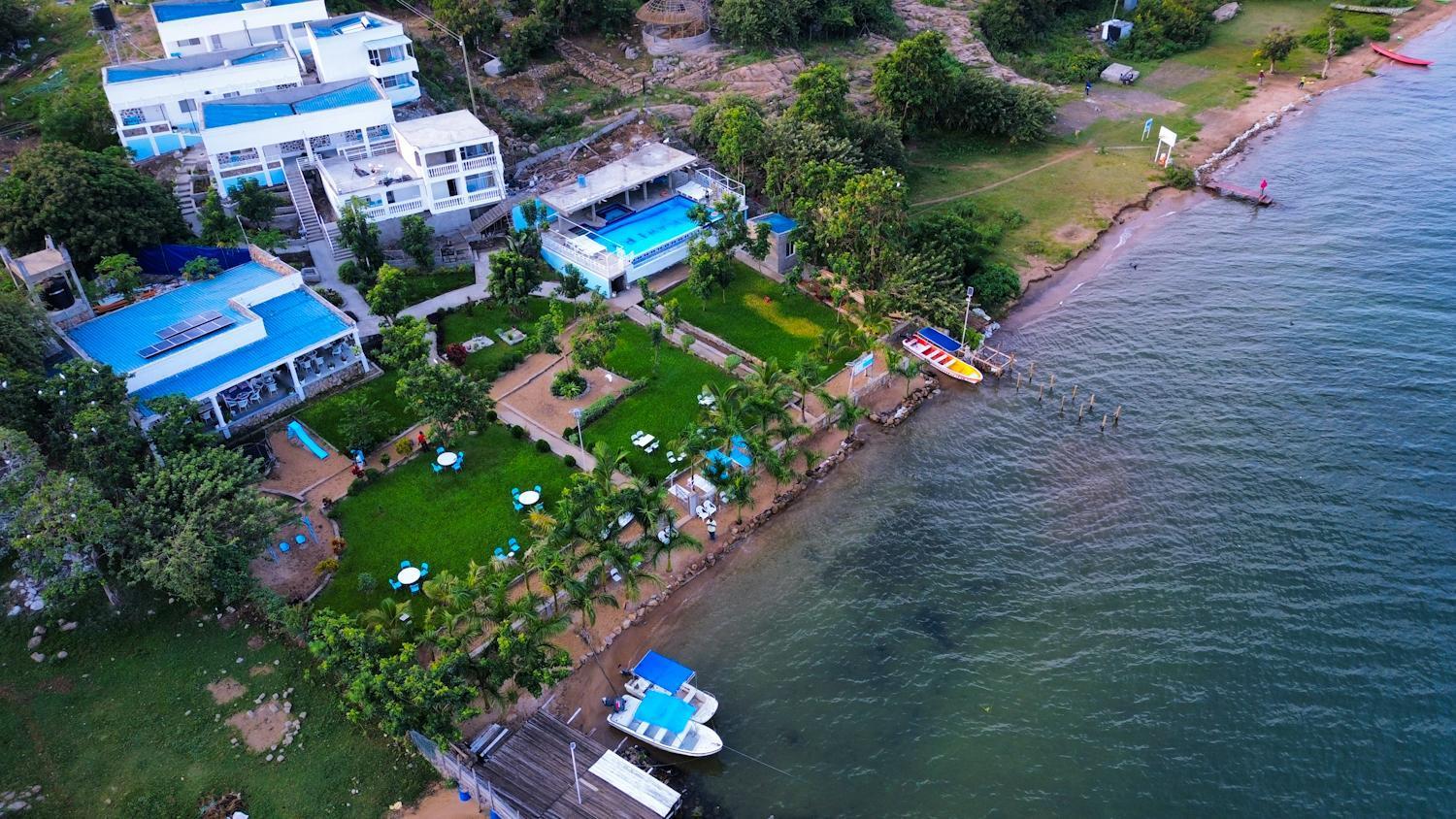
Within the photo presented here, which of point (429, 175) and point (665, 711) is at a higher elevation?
point (429, 175)

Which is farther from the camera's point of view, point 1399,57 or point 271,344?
point 1399,57

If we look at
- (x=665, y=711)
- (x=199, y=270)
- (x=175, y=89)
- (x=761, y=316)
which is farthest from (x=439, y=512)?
(x=175, y=89)

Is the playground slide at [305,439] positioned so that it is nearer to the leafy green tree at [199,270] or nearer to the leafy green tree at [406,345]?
the leafy green tree at [406,345]

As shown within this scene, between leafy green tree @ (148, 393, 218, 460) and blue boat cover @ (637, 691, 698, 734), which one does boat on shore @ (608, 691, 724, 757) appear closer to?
blue boat cover @ (637, 691, 698, 734)

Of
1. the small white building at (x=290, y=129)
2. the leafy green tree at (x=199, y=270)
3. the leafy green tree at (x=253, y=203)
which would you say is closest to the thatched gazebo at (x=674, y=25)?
the small white building at (x=290, y=129)

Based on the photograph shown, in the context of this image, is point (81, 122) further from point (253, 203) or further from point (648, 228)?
point (648, 228)

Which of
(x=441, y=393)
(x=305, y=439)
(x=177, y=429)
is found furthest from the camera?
(x=305, y=439)
